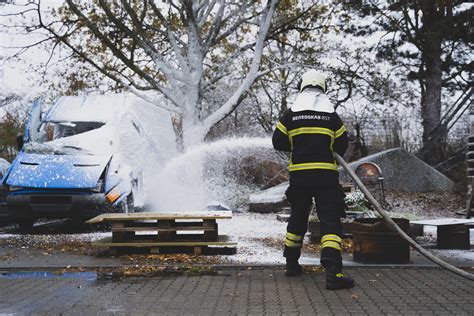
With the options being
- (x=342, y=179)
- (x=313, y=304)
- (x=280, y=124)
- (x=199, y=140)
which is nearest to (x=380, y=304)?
(x=313, y=304)

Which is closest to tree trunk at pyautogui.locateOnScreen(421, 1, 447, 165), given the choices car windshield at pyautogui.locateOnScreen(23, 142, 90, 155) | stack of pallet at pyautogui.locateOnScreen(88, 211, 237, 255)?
car windshield at pyautogui.locateOnScreen(23, 142, 90, 155)

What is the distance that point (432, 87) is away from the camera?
2083 cm

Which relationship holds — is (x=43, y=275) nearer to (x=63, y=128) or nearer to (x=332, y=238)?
(x=332, y=238)

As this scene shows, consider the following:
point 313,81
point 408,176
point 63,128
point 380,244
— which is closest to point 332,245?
point 380,244

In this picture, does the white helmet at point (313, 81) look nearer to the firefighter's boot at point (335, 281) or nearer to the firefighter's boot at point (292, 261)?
the firefighter's boot at point (292, 261)

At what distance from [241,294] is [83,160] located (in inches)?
239

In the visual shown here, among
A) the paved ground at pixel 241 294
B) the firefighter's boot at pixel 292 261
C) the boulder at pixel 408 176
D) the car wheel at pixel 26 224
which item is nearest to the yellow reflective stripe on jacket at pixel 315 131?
the firefighter's boot at pixel 292 261

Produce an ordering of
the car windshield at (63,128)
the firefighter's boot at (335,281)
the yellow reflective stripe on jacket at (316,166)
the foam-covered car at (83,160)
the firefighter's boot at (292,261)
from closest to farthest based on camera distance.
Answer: the firefighter's boot at (335,281), the yellow reflective stripe on jacket at (316,166), the firefighter's boot at (292,261), the foam-covered car at (83,160), the car windshield at (63,128)

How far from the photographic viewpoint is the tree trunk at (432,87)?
19219 millimetres

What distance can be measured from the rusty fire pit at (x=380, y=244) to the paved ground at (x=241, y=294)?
283 millimetres

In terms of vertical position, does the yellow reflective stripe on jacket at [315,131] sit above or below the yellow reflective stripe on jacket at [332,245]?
above

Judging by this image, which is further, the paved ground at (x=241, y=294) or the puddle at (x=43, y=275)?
the puddle at (x=43, y=275)

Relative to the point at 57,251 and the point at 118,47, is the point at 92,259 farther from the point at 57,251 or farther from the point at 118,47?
the point at 118,47

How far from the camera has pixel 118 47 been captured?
68.9 feet
